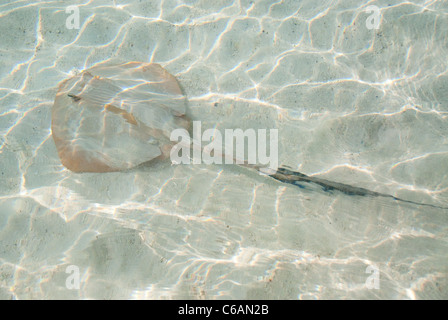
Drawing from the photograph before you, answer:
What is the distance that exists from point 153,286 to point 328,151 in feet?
9.25

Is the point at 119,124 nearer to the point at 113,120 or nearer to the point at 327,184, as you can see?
the point at 113,120

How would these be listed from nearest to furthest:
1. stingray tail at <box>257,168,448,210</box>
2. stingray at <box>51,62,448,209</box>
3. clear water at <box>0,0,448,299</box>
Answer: clear water at <box>0,0,448,299</box> → stingray tail at <box>257,168,448,210</box> → stingray at <box>51,62,448,209</box>

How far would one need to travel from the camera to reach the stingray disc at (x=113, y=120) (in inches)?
154

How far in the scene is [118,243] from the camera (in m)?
3.59

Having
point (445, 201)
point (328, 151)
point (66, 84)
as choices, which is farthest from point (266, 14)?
point (445, 201)

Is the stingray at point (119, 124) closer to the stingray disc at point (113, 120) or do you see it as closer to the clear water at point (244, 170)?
the stingray disc at point (113, 120)

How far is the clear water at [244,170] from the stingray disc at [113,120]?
Answer: 0.94 ft

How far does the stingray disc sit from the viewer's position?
12.8 ft

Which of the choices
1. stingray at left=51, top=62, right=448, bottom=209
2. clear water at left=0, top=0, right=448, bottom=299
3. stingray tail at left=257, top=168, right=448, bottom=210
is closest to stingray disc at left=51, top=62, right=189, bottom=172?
stingray at left=51, top=62, right=448, bottom=209

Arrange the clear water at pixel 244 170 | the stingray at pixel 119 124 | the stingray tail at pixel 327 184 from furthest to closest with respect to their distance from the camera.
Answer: the stingray at pixel 119 124 < the stingray tail at pixel 327 184 < the clear water at pixel 244 170

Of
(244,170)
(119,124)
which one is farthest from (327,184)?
(119,124)

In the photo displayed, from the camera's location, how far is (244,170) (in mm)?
4184

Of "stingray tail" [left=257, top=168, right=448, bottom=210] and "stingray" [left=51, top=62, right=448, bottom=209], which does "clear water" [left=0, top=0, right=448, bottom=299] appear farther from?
"stingray" [left=51, top=62, right=448, bottom=209]

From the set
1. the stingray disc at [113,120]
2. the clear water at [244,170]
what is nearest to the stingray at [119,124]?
the stingray disc at [113,120]
